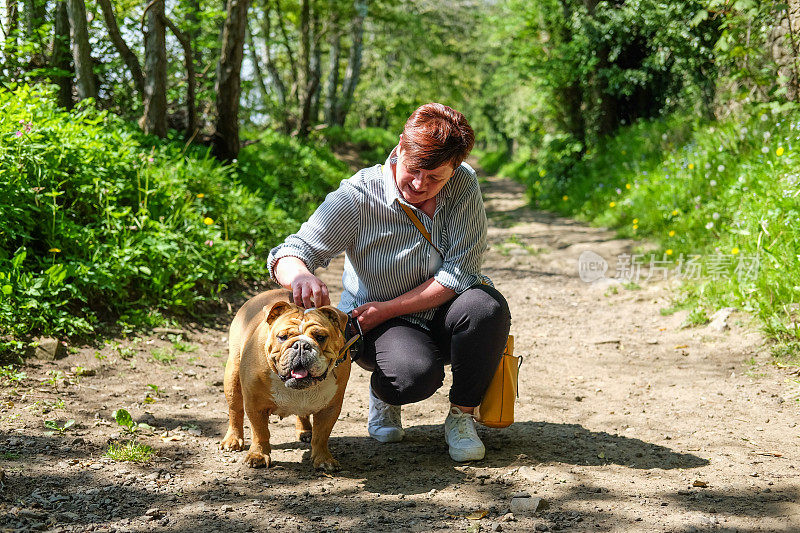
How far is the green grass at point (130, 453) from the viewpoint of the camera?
3049mm

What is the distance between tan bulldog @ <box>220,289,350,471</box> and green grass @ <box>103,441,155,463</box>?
37 cm

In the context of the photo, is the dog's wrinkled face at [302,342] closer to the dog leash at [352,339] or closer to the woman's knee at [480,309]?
the dog leash at [352,339]

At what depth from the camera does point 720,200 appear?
700cm

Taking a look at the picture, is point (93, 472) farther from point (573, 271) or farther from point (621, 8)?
point (621, 8)

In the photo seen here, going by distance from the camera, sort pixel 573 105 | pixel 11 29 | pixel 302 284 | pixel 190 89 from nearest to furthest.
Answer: pixel 302 284
pixel 11 29
pixel 190 89
pixel 573 105

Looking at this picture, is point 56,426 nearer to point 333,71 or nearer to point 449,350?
point 449,350

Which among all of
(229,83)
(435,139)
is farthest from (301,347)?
(229,83)

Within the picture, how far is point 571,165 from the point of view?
44.3 ft

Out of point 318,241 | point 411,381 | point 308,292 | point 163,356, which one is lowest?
point 163,356

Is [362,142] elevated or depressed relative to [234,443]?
elevated

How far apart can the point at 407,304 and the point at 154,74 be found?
19.5ft

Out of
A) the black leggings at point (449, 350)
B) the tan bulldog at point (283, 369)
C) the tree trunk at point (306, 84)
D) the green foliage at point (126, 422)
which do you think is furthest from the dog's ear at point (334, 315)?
the tree trunk at point (306, 84)

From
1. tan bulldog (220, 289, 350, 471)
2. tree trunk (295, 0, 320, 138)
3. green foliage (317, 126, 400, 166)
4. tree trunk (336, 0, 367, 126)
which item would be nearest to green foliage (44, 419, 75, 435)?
tan bulldog (220, 289, 350, 471)

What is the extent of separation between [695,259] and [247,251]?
4.44m
